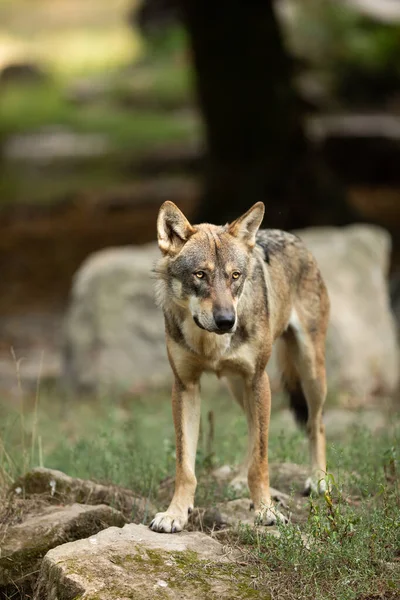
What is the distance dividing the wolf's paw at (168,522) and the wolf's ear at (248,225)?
62.6 inches

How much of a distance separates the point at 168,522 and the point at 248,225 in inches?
68.3

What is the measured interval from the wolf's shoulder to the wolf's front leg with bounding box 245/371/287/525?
0.94 metres

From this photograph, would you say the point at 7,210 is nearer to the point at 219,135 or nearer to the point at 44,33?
the point at 219,135

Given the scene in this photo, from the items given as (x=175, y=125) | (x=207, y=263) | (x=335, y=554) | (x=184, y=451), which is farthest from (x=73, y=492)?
(x=175, y=125)

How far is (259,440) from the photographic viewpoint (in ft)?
19.6

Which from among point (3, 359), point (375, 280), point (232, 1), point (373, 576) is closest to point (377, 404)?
point (375, 280)

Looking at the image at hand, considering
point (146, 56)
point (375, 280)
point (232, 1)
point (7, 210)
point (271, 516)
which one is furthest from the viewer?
point (146, 56)

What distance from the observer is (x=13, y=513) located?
579cm

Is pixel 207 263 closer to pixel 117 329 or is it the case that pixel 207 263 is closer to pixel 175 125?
pixel 117 329

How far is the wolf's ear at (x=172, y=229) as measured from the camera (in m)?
5.72

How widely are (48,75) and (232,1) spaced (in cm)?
2622

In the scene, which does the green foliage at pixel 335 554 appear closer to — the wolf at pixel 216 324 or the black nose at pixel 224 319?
the wolf at pixel 216 324

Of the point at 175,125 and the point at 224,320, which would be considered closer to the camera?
the point at 224,320

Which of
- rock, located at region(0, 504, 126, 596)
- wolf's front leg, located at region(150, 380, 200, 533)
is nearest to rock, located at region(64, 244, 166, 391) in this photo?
wolf's front leg, located at region(150, 380, 200, 533)
